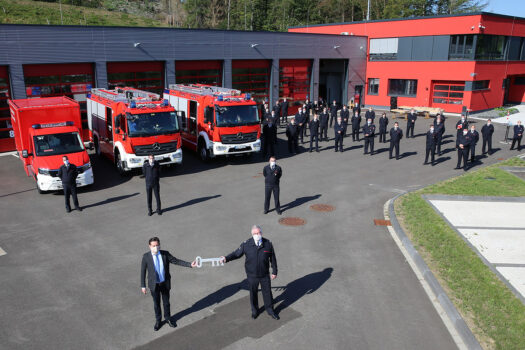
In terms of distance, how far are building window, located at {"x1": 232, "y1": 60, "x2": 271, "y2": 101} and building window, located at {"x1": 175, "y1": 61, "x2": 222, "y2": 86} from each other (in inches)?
55.3

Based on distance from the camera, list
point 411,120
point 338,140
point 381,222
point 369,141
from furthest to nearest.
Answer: point 411,120
point 338,140
point 369,141
point 381,222

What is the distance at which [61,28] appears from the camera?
75.2 ft

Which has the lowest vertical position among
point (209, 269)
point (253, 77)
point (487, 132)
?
point (209, 269)

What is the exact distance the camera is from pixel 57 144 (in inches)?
643

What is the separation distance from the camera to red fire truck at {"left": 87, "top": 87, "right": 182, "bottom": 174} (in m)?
17.0

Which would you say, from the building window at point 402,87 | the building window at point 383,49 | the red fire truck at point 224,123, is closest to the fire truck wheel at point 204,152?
the red fire truck at point 224,123

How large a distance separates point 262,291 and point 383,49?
117 feet

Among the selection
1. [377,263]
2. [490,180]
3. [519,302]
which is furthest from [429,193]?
[519,302]

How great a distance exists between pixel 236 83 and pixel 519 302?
25750 millimetres

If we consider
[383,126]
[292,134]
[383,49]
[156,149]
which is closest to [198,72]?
[292,134]

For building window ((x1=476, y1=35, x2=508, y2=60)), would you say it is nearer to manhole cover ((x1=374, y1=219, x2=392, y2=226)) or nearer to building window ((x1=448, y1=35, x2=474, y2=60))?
building window ((x1=448, y1=35, x2=474, y2=60))

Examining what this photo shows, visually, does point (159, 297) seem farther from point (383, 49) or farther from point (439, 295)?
point (383, 49)

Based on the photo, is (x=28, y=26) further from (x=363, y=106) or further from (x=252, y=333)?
(x=363, y=106)

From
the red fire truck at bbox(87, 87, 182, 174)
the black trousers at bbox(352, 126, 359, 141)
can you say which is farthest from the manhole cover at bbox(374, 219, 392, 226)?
the black trousers at bbox(352, 126, 359, 141)
